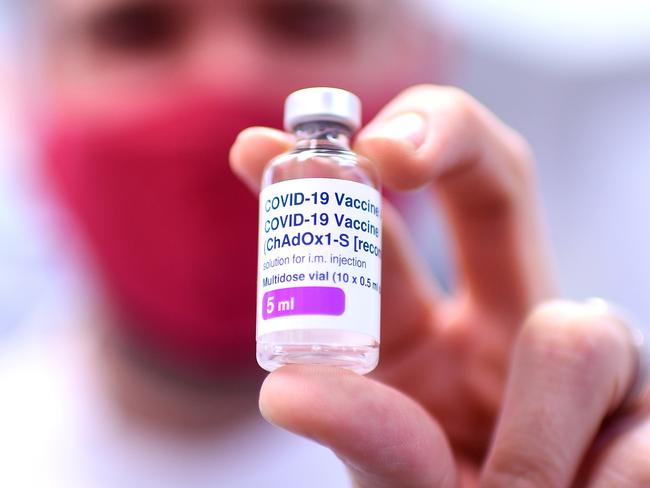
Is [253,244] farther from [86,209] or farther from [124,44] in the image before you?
[124,44]

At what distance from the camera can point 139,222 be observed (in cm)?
176

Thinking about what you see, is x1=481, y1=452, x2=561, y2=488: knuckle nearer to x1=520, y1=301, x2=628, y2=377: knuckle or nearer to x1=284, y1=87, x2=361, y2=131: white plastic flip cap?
x1=520, y1=301, x2=628, y2=377: knuckle

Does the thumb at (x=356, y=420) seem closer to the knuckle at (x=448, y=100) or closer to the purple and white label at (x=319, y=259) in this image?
the purple and white label at (x=319, y=259)

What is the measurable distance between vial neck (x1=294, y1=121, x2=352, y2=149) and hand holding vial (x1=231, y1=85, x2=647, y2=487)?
1.2 inches

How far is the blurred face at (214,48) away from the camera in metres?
1.78

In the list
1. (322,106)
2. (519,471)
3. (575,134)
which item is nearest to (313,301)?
(322,106)

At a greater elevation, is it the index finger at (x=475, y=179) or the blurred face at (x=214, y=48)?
the blurred face at (x=214, y=48)

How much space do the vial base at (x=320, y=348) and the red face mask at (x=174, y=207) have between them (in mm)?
938

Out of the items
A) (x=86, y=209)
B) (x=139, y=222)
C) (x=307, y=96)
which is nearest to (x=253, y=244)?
(x=139, y=222)

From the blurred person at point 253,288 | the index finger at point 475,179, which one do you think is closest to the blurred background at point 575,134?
the blurred person at point 253,288

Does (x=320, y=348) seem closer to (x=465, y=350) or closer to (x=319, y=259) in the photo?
(x=319, y=259)

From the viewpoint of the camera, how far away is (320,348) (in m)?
0.79

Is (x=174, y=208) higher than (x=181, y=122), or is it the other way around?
(x=181, y=122)

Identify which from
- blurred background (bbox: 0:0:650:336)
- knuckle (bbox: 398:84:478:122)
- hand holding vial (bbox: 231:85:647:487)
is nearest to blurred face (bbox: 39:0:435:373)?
hand holding vial (bbox: 231:85:647:487)
